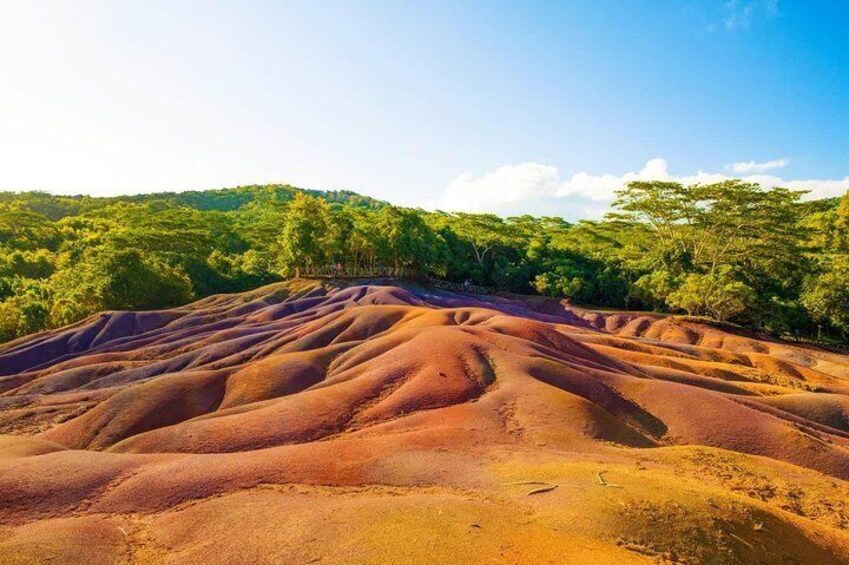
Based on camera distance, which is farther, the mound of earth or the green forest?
the green forest

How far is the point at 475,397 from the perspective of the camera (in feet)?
78.9

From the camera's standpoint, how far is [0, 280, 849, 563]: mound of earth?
11586 mm

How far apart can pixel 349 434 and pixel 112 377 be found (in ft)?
83.2

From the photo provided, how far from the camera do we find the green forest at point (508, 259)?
190 feet

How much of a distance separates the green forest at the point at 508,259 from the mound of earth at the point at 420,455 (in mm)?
19596

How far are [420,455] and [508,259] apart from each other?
235 ft

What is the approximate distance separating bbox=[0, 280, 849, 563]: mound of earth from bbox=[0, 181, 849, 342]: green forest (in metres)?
19.6

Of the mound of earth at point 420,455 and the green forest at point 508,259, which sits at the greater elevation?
the green forest at point 508,259

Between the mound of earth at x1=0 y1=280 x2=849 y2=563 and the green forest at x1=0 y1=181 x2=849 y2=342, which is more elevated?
the green forest at x1=0 y1=181 x2=849 y2=342

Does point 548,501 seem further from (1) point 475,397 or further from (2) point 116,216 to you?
(2) point 116,216

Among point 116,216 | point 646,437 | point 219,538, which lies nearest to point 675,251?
point 646,437

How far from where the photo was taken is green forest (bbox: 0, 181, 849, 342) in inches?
2283

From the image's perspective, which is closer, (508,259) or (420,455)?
(420,455)

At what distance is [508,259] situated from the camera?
284 feet
